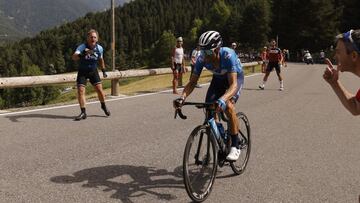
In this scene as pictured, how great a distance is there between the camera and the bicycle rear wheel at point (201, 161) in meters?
4.88

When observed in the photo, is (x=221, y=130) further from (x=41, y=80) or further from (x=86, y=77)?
(x=41, y=80)

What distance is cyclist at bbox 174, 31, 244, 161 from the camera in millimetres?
5273

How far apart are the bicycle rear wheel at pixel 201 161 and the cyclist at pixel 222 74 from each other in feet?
1.51

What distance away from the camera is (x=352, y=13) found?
8962cm

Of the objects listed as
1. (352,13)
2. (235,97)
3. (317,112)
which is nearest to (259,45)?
(352,13)

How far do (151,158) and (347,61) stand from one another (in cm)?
407

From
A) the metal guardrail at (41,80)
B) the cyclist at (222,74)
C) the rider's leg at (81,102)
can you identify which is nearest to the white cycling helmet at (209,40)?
the cyclist at (222,74)

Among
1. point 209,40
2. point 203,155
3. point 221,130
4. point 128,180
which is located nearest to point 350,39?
point 209,40

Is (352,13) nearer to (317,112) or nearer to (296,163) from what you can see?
(317,112)

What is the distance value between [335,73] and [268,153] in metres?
4.16

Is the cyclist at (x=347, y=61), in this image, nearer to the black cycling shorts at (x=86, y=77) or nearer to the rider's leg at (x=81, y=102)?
the rider's leg at (x=81, y=102)

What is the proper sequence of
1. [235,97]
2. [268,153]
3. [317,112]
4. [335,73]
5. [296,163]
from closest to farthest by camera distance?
[335,73]
[235,97]
[296,163]
[268,153]
[317,112]

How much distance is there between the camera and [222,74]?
579cm

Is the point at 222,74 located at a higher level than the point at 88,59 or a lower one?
lower
